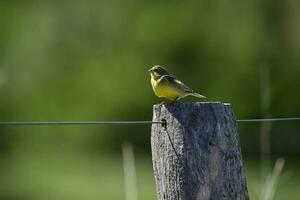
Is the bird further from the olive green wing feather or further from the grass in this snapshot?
the grass

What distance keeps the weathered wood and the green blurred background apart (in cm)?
985

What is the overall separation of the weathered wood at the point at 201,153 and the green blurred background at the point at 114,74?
9850mm

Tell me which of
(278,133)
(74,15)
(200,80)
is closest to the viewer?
(278,133)

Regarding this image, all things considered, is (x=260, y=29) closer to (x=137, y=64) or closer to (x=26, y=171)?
(x=137, y=64)

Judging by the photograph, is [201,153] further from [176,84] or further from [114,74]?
[114,74]

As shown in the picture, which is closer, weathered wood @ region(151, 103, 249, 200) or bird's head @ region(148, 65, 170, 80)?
weathered wood @ region(151, 103, 249, 200)

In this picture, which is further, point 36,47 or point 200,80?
point 36,47

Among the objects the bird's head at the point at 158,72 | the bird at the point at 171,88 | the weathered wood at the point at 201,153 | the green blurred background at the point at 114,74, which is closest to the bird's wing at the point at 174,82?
the bird at the point at 171,88

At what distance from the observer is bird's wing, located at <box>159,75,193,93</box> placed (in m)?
5.05

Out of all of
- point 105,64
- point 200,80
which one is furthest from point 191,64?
point 105,64

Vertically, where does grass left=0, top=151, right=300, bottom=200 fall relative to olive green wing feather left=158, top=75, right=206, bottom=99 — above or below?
above

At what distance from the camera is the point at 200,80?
16.2m

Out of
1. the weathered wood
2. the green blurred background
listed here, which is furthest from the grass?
the weathered wood

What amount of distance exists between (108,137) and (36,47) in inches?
65.9
